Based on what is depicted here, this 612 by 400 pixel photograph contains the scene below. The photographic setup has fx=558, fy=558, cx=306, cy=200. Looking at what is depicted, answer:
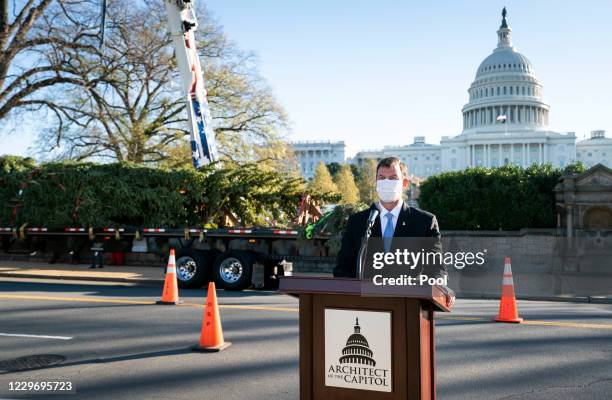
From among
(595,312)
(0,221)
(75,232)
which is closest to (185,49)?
(75,232)

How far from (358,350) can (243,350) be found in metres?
4.10

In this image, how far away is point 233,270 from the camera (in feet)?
43.5

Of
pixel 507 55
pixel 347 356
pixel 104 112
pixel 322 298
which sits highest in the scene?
pixel 507 55

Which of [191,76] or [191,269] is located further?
[191,76]

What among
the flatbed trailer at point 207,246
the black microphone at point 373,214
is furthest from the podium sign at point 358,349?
the flatbed trailer at point 207,246

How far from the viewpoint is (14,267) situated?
661 inches

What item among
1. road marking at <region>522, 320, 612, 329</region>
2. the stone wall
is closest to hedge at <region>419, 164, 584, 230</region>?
the stone wall

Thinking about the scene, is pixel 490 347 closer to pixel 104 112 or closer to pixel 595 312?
pixel 595 312

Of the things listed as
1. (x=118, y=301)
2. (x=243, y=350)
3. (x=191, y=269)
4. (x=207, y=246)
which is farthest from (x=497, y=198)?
(x=243, y=350)

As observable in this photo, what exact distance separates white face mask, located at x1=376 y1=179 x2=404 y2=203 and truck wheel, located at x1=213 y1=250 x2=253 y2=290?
365 inches

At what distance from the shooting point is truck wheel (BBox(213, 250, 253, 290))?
1309 cm

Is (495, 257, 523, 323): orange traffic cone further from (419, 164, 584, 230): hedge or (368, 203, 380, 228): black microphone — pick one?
A: (419, 164, 584, 230): hedge

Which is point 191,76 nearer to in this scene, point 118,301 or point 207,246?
point 207,246

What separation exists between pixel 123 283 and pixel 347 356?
12.3 meters
